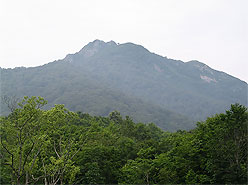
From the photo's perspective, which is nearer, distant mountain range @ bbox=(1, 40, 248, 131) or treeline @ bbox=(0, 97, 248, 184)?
treeline @ bbox=(0, 97, 248, 184)

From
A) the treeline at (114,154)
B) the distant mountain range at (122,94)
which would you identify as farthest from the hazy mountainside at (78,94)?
the treeline at (114,154)

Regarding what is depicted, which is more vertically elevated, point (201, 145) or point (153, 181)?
point (201, 145)

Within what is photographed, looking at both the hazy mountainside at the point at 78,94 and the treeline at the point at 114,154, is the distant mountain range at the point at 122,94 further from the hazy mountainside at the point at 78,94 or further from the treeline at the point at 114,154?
the treeline at the point at 114,154

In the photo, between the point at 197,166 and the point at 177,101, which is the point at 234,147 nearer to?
the point at 197,166

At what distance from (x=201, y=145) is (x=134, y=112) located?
79.3m

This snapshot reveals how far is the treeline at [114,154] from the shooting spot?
1294 cm

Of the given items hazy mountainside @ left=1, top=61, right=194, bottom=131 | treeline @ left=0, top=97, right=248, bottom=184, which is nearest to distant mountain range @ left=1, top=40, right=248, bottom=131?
hazy mountainside @ left=1, top=61, right=194, bottom=131

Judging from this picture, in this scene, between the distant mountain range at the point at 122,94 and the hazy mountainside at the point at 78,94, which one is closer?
the hazy mountainside at the point at 78,94

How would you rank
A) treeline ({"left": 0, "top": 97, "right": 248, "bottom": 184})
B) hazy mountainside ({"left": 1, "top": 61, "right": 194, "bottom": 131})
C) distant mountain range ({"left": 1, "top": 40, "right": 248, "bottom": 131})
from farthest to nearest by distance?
distant mountain range ({"left": 1, "top": 40, "right": 248, "bottom": 131}), hazy mountainside ({"left": 1, "top": 61, "right": 194, "bottom": 131}), treeline ({"left": 0, "top": 97, "right": 248, "bottom": 184})

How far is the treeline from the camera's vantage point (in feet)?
42.5

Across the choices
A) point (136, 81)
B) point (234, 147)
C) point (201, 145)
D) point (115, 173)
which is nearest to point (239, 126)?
point (234, 147)

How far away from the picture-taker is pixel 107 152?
26.8 meters

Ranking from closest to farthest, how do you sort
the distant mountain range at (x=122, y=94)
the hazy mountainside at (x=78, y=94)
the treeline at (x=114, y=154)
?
the treeline at (x=114, y=154) < the hazy mountainside at (x=78, y=94) < the distant mountain range at (x=122, y=94)

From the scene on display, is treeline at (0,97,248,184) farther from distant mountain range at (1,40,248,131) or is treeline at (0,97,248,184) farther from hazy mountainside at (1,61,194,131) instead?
hazy mountainside at (1,61,194,131)
